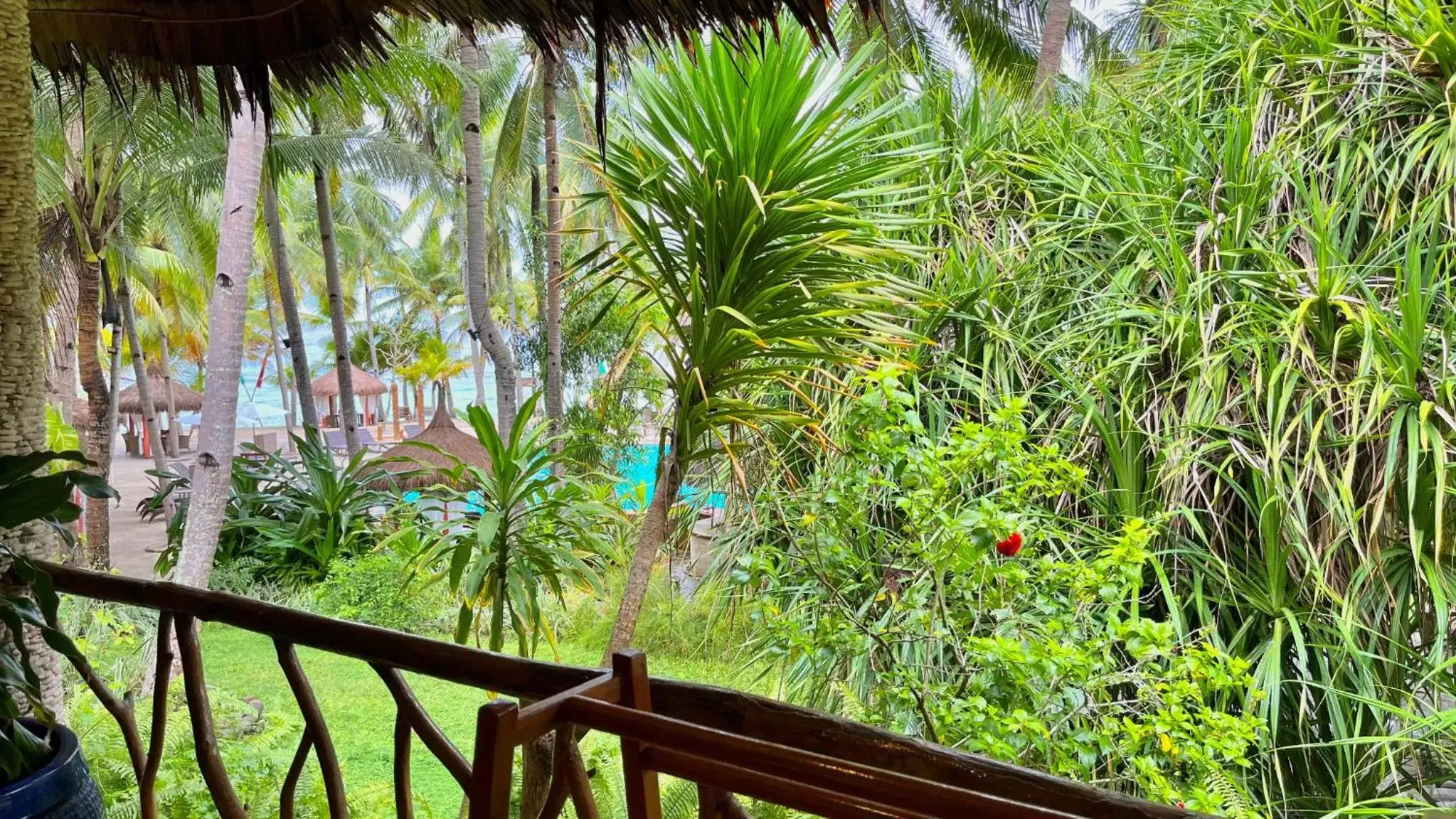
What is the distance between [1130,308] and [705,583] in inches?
57.3

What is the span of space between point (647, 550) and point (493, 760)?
1631 millimetres

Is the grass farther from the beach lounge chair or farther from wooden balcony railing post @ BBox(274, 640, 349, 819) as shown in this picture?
the beach lounge chair

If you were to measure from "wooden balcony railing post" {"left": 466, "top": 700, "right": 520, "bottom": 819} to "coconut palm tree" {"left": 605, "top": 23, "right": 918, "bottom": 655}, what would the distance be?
1462mm

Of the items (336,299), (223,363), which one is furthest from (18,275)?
(336,299)

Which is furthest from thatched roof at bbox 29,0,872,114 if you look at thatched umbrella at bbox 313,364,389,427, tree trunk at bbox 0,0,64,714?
thatched umbrella at bbox 313,364,389,427

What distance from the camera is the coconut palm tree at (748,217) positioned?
218 cm

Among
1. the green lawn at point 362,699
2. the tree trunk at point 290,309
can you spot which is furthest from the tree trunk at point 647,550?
the tree trunk at point 290,309

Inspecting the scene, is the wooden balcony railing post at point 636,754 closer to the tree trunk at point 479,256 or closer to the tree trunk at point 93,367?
the tree trunk at point 479,256

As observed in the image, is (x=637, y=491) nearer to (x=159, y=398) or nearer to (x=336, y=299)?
(x=336, y=299)

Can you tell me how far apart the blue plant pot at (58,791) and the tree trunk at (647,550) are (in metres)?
1.10

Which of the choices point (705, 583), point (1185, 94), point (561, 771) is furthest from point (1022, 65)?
point (561, 771)

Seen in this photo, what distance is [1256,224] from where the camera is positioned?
8.15ft

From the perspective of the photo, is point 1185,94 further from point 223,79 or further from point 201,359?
point 201,359

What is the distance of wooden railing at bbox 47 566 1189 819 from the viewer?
0.63 meters
